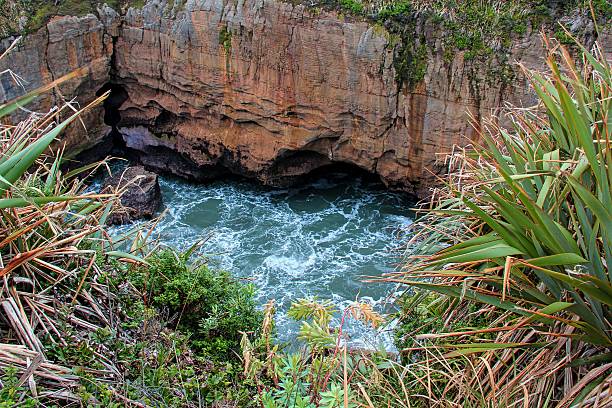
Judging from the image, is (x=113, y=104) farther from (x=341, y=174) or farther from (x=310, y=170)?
(x=341, y=174)

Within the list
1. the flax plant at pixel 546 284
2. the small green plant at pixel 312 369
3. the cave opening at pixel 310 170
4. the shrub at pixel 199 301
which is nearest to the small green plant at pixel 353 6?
the cave opening at pixel 310 170

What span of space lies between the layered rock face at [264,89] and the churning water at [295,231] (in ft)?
1.83

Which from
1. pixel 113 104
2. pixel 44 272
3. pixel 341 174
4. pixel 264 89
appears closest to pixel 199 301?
pixel 44 272

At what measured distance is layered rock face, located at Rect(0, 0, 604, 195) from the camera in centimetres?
1192

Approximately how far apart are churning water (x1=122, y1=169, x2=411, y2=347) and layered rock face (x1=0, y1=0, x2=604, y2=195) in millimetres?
558

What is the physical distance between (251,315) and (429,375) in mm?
1494

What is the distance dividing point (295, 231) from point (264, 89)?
3.38 meters

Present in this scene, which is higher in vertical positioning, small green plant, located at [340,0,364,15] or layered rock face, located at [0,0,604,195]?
small green plant, located at [340,0,364,15]

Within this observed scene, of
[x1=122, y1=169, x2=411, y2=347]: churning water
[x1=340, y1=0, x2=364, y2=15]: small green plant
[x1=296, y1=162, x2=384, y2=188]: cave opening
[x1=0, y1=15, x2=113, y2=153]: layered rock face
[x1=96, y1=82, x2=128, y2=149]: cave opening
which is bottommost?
[x1=122, y1=169, x2=411, y2=347]: churning water

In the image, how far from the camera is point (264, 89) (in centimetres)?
1320

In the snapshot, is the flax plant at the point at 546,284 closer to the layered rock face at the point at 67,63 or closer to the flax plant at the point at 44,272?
the flax plant at the point at 44,272

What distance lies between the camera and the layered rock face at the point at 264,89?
39.1ft

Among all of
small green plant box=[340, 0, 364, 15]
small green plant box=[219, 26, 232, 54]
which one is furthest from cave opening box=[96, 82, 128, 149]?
small green plant box=[340, 0, 364, 15]

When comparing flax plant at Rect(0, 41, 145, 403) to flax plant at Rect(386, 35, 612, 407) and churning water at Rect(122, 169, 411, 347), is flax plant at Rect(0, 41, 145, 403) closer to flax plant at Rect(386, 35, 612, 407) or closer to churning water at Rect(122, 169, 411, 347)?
flax plant at Rect(386, 35, 612, 407)
